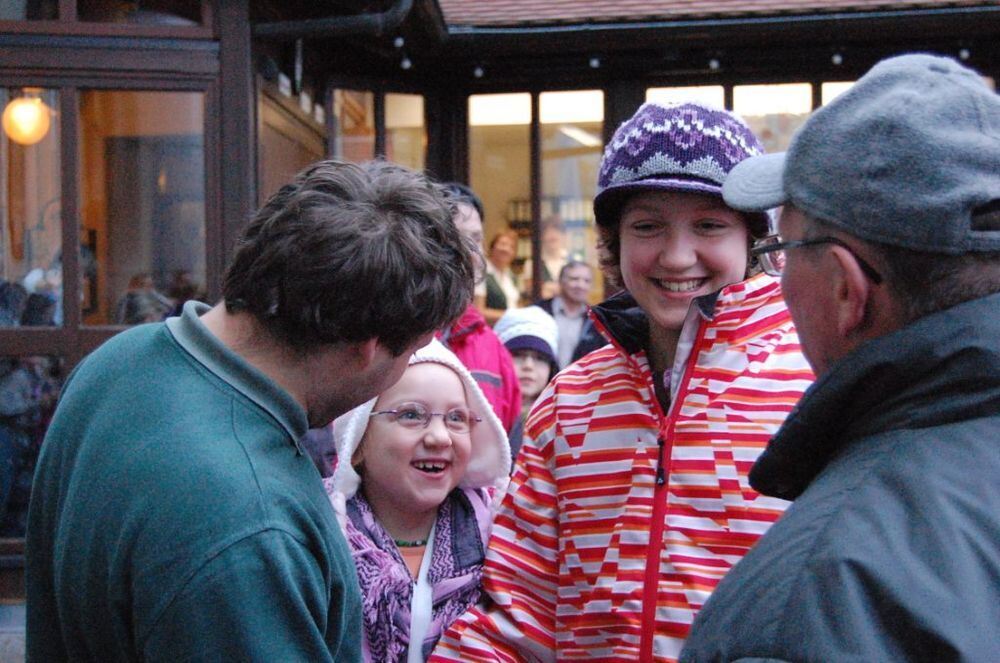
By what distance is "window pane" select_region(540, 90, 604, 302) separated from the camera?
8.53m

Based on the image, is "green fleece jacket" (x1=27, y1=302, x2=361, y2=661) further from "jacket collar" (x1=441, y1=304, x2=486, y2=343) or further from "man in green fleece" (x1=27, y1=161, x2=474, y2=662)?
"jacket collar" (x1=441, y1=304, x2=486, y2=343)

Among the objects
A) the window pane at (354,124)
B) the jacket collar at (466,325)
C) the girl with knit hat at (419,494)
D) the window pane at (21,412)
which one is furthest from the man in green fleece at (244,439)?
the window pane at (354,124)

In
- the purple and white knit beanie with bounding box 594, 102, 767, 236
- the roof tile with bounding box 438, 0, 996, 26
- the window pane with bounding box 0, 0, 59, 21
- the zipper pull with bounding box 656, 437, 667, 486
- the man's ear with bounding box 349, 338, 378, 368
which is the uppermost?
the roof tile with bounding box 438, 0, 996, 26

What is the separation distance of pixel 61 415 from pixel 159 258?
187 inches

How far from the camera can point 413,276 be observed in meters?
1.70

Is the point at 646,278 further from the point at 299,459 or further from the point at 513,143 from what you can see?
the point at 513,143

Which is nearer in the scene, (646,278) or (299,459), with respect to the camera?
(299,459)

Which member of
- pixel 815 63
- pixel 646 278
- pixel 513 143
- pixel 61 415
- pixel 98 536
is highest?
pixel 815 63

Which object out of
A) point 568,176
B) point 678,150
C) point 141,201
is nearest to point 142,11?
point 141,201

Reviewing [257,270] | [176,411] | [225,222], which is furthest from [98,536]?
[225,222]

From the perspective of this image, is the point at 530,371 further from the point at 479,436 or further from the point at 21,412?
the point at 21,412

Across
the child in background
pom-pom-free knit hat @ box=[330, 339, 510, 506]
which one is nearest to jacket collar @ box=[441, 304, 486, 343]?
the child in background

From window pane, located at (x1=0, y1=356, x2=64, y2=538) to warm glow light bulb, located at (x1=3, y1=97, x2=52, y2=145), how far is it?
3.94 feet

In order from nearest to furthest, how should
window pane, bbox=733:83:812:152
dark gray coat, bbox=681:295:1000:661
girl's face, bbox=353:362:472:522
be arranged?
dark gray coat, bbox=681:295:1000:661
girl's face, bbox=353:362:472:522
window pane, bbox=733:83:812:152
